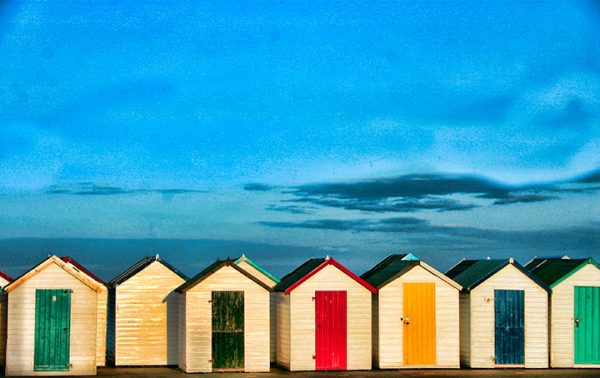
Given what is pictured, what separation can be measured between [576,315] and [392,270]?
6950 mm

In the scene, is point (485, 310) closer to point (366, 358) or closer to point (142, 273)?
point (366, 358)

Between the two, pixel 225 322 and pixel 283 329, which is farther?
pixel 283 329

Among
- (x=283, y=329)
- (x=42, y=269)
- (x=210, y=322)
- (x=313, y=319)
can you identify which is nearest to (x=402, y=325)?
(x=313, y=319)

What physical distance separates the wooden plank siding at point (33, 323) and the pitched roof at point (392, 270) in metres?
10.1

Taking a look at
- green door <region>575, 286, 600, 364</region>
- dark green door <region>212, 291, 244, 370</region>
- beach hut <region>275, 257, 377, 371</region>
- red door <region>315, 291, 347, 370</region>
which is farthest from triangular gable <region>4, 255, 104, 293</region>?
green door <region>575, 286, 600, 364</region>

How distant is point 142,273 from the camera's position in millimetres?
37906

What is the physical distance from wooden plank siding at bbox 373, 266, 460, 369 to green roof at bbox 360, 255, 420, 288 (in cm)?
30

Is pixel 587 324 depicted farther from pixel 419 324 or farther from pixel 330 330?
pixel 330 330

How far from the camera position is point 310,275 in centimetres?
3616

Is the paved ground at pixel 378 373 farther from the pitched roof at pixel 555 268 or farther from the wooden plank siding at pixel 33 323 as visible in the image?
the pitched roof at pixel 555 268

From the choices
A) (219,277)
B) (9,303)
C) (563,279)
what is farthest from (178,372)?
(563,279)

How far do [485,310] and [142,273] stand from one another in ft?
40.9

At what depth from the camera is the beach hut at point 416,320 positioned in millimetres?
36688

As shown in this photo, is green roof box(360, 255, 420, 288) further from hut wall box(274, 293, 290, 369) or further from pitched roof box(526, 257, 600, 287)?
pitched roof box(526, 257, 600, 287)
